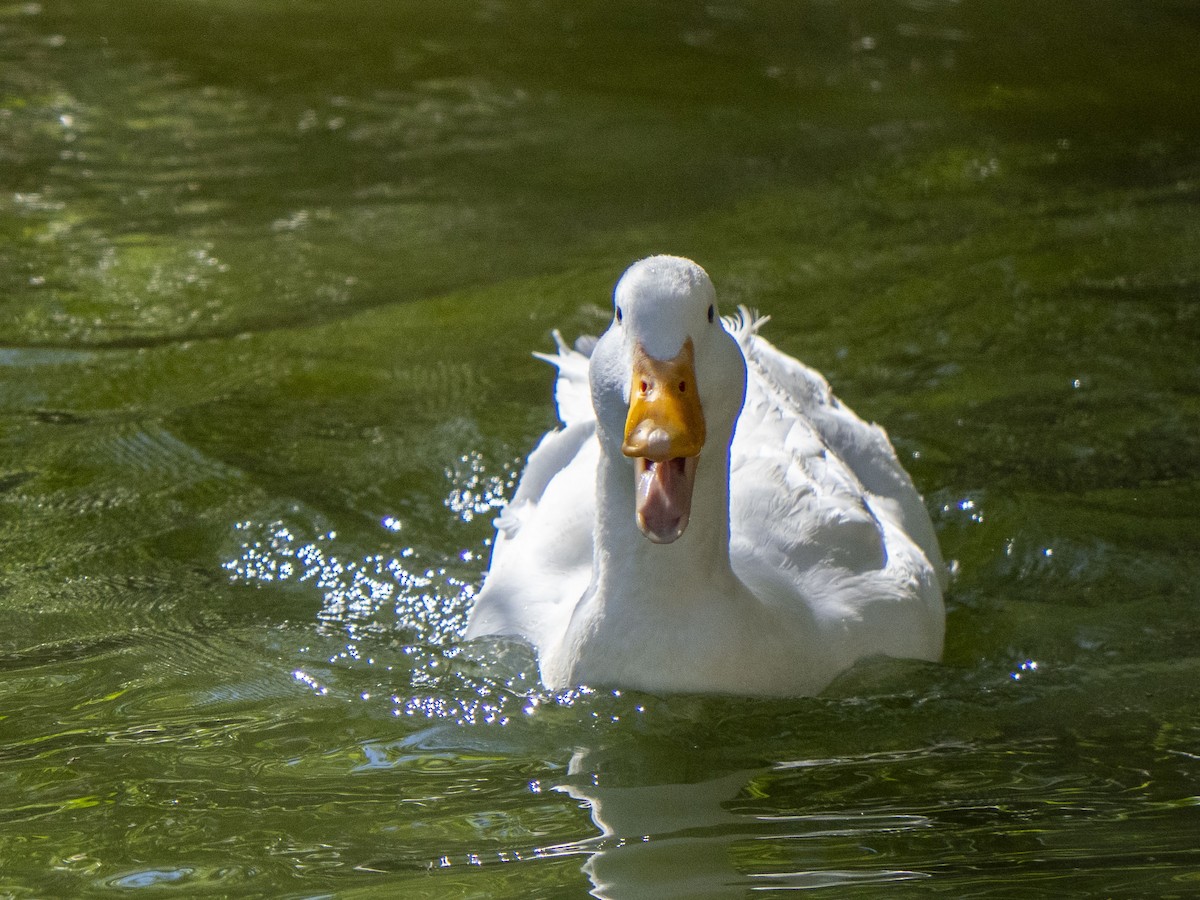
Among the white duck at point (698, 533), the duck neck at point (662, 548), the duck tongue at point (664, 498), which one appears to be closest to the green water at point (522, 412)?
the white duck at point (698, 533)

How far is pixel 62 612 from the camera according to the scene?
5.09 meters

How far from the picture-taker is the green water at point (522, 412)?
367cm

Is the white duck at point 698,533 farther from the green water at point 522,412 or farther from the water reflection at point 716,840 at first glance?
the water reflection at point 716,840

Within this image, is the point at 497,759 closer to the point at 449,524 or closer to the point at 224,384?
the point at 449,524

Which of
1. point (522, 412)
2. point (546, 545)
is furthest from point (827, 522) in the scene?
point (522, 412)

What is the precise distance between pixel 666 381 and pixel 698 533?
21.0 inches

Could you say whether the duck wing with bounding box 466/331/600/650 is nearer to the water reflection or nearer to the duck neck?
the duck neck

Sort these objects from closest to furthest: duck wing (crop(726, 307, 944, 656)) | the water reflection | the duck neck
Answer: the water reflection
the duck neck
duck wing (crop(726, 307, 944, 656))

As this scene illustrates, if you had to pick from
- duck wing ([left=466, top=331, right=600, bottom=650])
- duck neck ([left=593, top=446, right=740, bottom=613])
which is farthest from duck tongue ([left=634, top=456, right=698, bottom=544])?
duck wing ([left=466, top=331, right=600, bottom=650])

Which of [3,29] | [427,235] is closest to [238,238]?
[427,235]

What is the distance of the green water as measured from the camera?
3.67m

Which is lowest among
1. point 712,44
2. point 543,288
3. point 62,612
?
point 62,612

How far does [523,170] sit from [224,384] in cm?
316

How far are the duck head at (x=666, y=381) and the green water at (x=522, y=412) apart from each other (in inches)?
26.8
